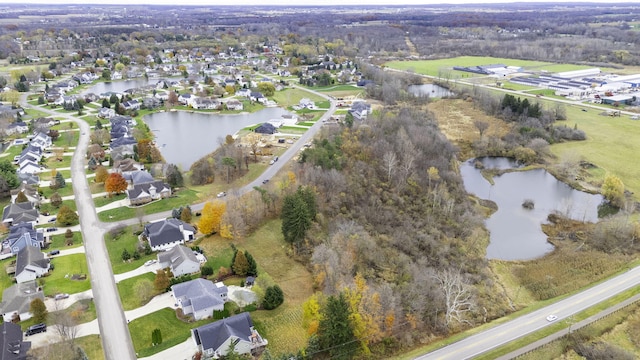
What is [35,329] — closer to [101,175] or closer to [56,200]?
[56,200]

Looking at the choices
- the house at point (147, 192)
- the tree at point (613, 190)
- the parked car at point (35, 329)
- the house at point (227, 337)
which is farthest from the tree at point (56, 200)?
the tree at point (613, 190)

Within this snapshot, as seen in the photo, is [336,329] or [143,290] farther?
[143,290]

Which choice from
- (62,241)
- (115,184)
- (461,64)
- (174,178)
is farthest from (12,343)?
(461,64)

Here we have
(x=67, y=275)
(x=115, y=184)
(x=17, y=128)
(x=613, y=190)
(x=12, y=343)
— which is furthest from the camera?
(x=17, y=128)

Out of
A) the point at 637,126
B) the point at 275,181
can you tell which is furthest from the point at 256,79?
the point at 637,126

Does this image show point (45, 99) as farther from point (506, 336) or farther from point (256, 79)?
point (506, 336)

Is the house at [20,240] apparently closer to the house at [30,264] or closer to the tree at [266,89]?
the house at [30,264]
